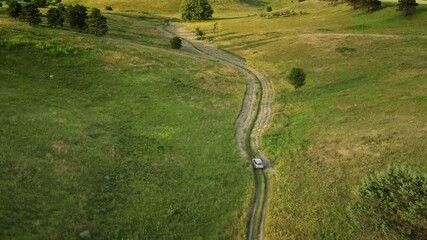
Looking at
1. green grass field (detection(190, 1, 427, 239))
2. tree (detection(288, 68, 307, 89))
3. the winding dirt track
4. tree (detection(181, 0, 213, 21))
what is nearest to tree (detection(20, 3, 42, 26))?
the winding dirt track

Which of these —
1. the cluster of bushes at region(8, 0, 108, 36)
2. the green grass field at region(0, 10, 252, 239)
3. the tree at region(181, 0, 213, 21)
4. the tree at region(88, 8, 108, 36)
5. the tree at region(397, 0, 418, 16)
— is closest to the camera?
the green grass field at region(0, 10, 252, 239)

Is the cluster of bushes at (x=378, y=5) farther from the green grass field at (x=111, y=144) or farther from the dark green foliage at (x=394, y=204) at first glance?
the dark green foliage at (x=394, y=204)

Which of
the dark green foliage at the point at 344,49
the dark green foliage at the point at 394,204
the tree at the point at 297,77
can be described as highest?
the dark green foliage at the point at 344,49

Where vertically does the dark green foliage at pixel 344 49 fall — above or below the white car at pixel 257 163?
above

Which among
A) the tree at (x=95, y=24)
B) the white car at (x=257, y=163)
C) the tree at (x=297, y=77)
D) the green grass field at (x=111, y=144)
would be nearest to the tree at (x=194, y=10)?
the tree at (x=95, y=24)

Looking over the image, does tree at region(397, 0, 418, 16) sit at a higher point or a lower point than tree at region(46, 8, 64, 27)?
higher

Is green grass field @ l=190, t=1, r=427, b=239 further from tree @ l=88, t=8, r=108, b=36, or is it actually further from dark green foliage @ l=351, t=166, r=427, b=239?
tree @ l=88, t=8, r=108, b=36

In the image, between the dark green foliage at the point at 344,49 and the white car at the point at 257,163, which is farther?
the dark green foliage at the point at 344,49
